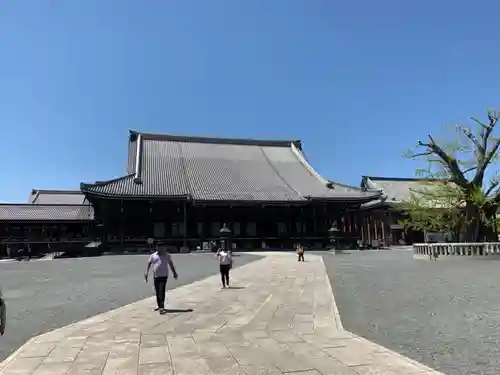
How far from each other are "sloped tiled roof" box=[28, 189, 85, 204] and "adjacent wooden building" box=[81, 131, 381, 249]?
15275 millimetres

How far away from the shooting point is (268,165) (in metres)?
47.2

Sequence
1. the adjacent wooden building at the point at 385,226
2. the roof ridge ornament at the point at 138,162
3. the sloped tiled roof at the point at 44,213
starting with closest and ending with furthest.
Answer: the roof ridge ornament at the point at 138,162 → the sloped tiled roof at the point at 44,213 → the adjacent wooden building at the point at 385,226

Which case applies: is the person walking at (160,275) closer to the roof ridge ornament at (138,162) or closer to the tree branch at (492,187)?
the tree branch at (492,187)

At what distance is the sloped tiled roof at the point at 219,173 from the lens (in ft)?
122

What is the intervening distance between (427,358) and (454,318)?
8.98 feet

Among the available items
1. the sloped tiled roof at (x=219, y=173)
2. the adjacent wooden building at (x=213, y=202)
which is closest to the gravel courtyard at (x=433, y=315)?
the adjacent wooden building at (x=213, y=202)

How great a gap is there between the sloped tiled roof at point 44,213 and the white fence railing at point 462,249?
105 feet

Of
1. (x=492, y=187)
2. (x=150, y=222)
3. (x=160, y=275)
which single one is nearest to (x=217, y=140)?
(x=150, y=222)

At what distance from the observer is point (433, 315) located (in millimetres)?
8086

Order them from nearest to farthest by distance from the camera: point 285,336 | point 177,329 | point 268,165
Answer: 1. point 285,336
2. point 177,329
3. point 268,165

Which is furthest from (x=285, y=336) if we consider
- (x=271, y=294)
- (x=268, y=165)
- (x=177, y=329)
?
(x=268, y=165)

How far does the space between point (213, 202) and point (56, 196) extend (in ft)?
100.0

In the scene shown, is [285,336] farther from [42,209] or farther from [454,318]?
[42,209]

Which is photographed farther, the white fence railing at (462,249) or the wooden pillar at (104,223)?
the wooden pillar at (104,223)
